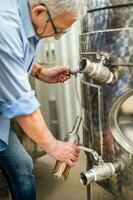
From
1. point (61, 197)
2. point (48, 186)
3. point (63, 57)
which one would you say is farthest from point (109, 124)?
point (63, 57)

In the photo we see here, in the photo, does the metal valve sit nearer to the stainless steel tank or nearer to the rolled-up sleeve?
the stainless steel tank

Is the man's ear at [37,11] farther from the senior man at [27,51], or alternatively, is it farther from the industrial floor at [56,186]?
the industrial floor at [56,186]

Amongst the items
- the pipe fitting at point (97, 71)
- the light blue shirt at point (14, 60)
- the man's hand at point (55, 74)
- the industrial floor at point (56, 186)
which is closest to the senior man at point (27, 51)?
the light blue shirt at point (14, 60)

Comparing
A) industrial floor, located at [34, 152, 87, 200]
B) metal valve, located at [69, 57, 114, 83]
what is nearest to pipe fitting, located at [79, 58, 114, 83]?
metal valve, located at [69, 57, 114, 83]

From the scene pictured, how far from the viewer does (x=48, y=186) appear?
5.31 feet

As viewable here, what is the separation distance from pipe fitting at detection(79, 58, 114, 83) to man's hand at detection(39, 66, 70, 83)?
238 mm

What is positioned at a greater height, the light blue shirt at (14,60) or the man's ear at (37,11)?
the man's ear at (37,11)

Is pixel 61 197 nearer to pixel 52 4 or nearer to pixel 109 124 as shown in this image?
pixel 109 124

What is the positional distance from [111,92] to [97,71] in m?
0.08

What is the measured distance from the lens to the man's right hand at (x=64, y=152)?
33.7 inches

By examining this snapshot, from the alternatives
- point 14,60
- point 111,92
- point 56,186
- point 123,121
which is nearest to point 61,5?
point 14,60

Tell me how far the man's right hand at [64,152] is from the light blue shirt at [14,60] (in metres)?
0.12

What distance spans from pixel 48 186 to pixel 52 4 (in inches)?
41.5

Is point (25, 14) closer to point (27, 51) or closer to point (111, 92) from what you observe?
point (27, 51)
